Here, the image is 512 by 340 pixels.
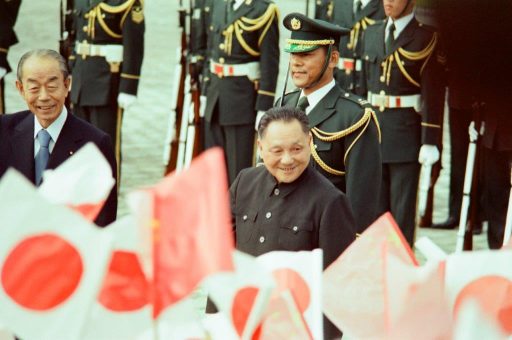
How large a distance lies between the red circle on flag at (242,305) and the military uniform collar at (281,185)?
151cm

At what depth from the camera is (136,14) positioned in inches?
366

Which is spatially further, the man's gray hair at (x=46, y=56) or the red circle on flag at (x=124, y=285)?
the man's gray hair at (x=46, y=56)

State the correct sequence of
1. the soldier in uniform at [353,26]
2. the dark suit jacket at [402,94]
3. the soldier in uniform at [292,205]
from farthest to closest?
1. the soldier in uniform at [353,26]
2. the dark suit jacket at [402,94]
3. the soldier in uniform at [292,205]

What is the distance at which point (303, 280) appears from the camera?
3020mm

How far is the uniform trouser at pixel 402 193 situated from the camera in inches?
305

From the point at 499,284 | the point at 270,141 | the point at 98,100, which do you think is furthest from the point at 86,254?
the point at 98,100

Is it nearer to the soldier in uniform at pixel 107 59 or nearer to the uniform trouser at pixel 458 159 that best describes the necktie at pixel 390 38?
the uniform trouser at pixel 458 159

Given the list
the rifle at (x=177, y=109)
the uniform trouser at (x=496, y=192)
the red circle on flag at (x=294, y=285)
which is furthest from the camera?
the rifle at (x=177, y=109)

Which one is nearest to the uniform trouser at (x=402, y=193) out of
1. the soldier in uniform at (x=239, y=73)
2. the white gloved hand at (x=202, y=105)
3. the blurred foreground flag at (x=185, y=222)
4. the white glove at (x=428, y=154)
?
the white glove at (x=428, y=154)

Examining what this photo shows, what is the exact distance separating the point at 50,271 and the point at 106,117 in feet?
22.2

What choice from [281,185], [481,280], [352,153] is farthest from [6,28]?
[481,280]

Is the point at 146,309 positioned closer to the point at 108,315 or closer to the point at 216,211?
the point at 108,315

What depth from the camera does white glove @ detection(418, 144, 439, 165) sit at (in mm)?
7723

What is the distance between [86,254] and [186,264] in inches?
9.3
